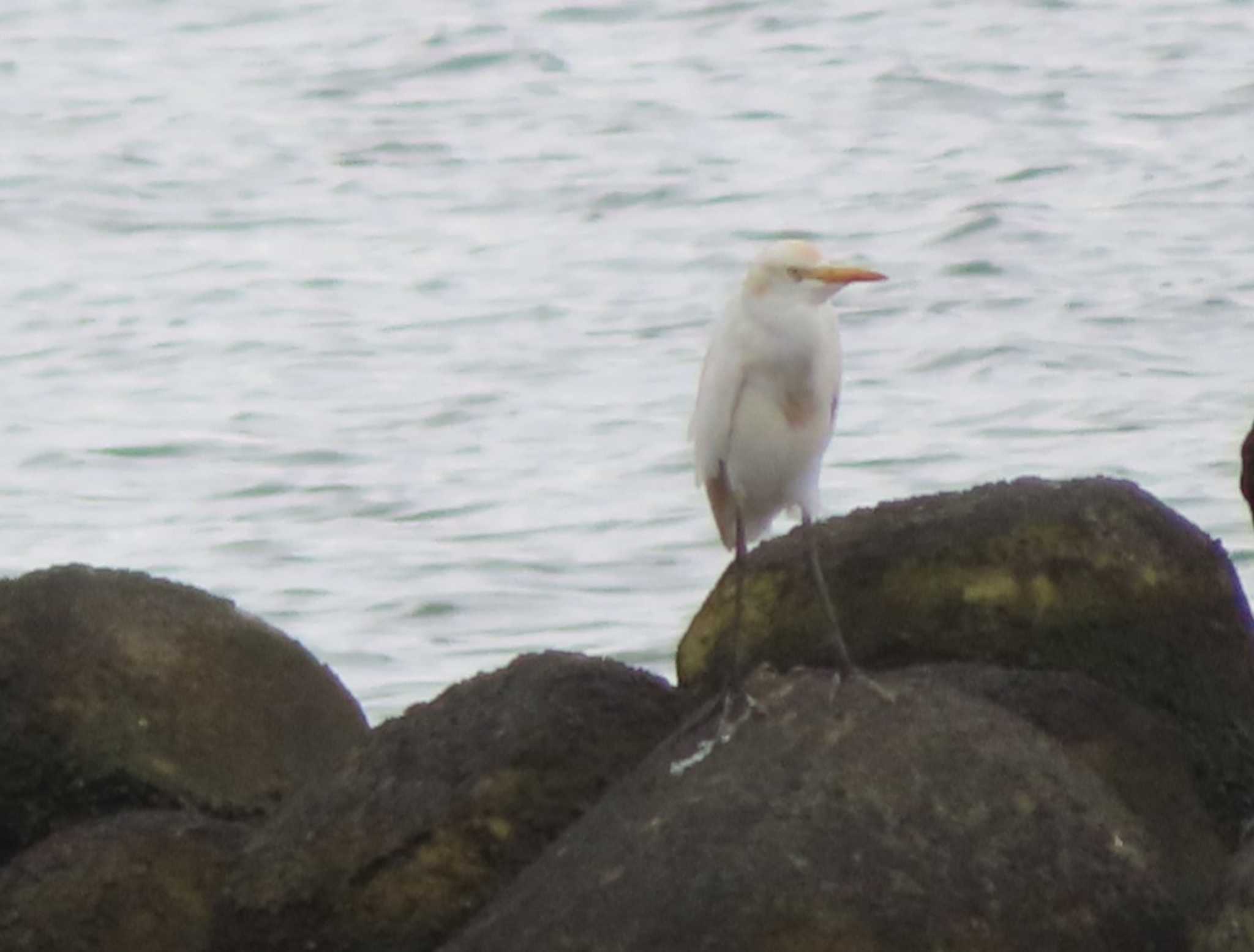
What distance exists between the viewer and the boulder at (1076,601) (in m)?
5.05

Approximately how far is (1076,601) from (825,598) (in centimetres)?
47

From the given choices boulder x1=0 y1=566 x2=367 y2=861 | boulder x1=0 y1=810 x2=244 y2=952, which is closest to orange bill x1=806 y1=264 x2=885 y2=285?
boulder x1=0 y1=566 x2=367 y2=861

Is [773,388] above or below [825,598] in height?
above

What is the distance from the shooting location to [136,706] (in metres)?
5.18

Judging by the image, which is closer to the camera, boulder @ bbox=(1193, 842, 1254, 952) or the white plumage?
boulder @ bbox=(1193, 842, 1254, 952)

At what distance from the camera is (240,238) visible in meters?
15.8

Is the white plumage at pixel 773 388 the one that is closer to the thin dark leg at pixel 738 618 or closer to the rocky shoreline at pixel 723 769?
the thin dark leg at pixel 738 618

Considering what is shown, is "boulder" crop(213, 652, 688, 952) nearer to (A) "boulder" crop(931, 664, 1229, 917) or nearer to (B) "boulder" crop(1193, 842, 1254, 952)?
(A) "boulder" crop(931, 664, 1229, 917)

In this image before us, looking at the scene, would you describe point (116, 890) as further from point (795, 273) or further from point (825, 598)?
point (795, 273)

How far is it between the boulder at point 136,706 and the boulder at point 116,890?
306 millimetres

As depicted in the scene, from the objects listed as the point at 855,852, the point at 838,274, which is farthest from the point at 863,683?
the point at 838,274

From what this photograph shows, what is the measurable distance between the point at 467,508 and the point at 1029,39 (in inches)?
334

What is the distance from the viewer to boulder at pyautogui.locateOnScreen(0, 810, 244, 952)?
4777 millimetres

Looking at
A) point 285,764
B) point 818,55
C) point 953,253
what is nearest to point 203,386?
point 953,253
